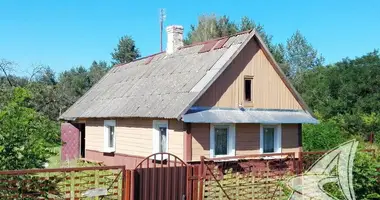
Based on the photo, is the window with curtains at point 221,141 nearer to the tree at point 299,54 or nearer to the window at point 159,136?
the window at point 159,136

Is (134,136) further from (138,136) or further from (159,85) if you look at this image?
(159,85)

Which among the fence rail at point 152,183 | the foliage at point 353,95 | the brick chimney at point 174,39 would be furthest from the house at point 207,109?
the foliage at point 353,95

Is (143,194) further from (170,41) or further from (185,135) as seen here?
(170,41)

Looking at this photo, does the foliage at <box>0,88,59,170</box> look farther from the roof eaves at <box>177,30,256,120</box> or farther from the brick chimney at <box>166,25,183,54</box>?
the brick chimney at <box>166,25,183,54</box>

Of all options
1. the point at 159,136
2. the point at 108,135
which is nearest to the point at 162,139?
the point at 159,136

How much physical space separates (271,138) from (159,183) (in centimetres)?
807

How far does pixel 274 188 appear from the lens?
9.84m

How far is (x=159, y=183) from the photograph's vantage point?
824 centimetres

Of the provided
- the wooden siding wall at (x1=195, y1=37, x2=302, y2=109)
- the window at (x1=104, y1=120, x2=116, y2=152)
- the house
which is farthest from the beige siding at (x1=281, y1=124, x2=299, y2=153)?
the window at (x1=104, y1=120, x2=116, y2=152)

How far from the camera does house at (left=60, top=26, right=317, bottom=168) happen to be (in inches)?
534

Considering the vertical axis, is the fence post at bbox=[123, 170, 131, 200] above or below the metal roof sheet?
below

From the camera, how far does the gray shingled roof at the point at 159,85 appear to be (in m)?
13.9

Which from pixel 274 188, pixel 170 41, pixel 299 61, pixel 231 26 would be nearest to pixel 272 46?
pixel 231 26

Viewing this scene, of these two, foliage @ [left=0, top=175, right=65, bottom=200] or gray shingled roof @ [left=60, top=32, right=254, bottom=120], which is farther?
gray shingled roof @ [left=60, top=32, right=254, bottom=120]
